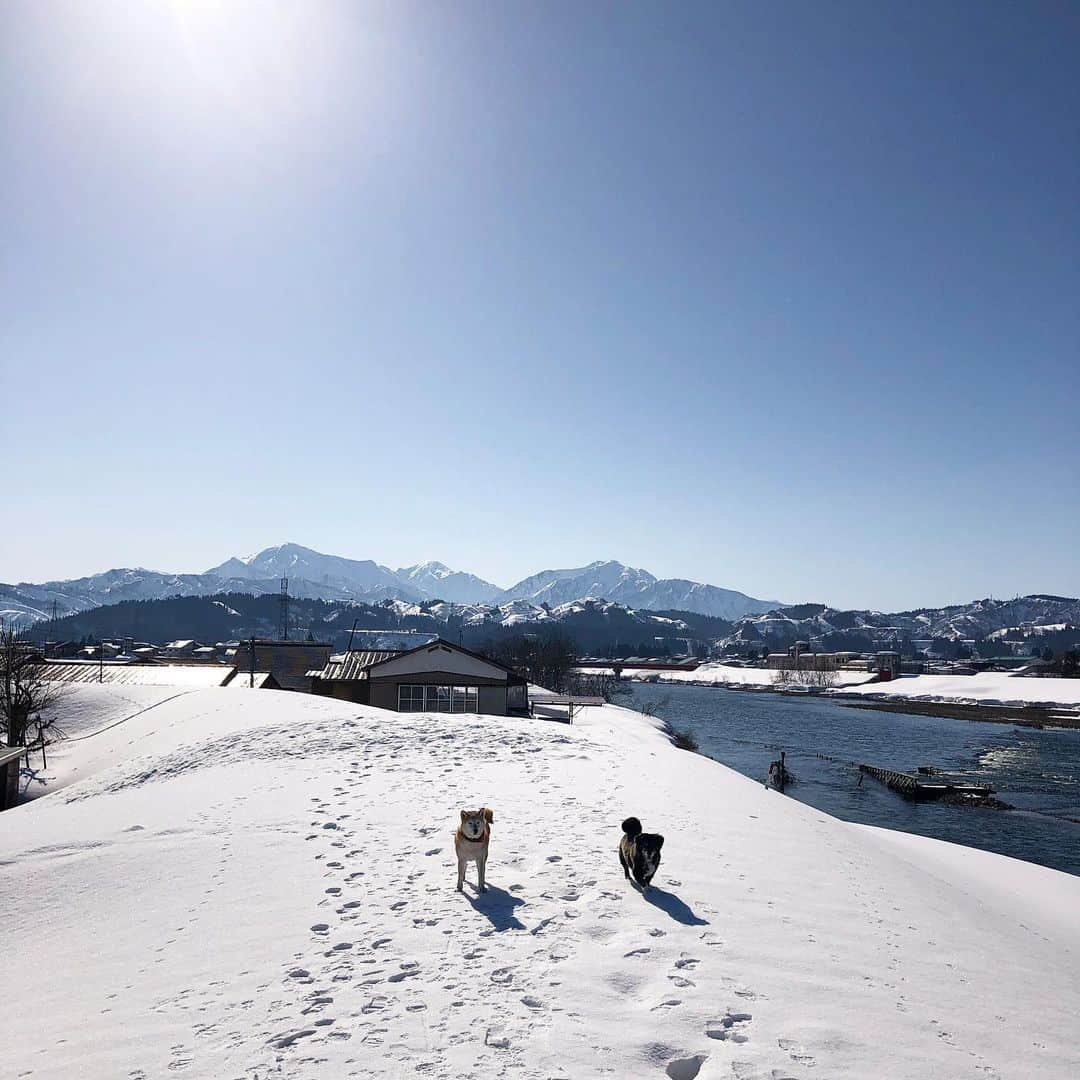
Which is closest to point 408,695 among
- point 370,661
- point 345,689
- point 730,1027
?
point 345,689

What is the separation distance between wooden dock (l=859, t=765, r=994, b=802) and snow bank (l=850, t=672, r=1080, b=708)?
7879cm

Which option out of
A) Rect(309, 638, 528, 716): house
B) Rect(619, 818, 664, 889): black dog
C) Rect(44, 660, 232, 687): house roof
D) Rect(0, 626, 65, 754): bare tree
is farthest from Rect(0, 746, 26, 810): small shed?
Rect(619, 818, 664, 889): black dog

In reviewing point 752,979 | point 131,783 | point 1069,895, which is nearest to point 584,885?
point 752,979

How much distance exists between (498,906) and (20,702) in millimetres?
28799

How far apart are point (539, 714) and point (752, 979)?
3776cm

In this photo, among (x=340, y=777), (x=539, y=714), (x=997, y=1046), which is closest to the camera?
(x=997, y=1046)

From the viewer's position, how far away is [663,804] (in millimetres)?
13406

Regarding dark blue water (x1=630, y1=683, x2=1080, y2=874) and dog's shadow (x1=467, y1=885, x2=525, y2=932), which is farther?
dark blue water (x1=630, y1=683, x2=1080, y2=874)

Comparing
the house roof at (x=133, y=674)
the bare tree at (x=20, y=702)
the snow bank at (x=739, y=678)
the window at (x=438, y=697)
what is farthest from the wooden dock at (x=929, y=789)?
the snow bank at (x=739, y=678)

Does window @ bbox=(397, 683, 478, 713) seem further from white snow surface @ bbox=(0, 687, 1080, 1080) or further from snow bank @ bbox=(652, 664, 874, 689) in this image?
snow bank @ bbox=(652, 664, 874, 689)

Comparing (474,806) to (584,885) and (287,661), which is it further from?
(287,661)

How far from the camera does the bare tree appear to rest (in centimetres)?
2752

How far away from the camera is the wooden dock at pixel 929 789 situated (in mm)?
39094

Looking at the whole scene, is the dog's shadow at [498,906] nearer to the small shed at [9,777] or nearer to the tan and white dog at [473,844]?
the tan and white dog at [473,844]
